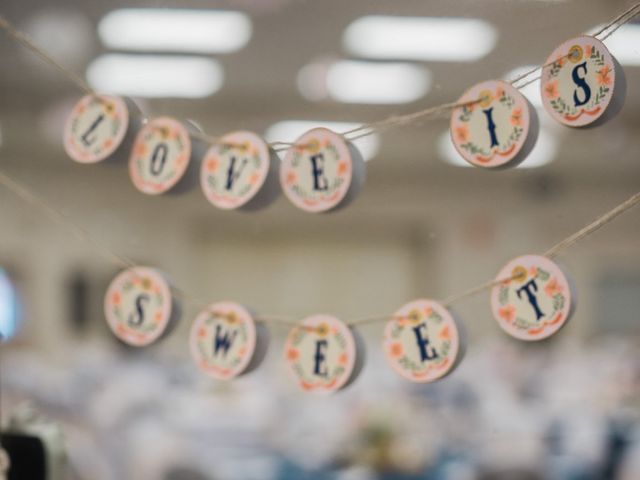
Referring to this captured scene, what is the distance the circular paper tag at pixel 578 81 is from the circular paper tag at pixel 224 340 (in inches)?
13.2

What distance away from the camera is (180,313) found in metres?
0.92

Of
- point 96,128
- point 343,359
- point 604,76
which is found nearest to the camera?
point 604,76

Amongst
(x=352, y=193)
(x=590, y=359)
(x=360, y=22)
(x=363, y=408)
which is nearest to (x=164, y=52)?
(x=363, y=408)

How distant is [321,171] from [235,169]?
88mm

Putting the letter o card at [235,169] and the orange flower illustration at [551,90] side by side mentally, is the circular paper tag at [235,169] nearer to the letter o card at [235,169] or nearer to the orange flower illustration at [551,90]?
the letter o card at [235,169]

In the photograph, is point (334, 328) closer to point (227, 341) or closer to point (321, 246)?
point (227, 341)

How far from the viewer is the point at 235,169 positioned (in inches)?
34.6

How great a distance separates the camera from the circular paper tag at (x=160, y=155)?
900 millimetres

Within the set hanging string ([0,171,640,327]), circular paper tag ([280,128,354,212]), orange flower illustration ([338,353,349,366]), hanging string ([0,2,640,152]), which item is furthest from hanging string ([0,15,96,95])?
orange flower illustration ([338,353,349,366])

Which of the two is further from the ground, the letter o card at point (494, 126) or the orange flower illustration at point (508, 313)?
the letter o card at point (494, 126)

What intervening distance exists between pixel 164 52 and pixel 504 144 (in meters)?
3.30

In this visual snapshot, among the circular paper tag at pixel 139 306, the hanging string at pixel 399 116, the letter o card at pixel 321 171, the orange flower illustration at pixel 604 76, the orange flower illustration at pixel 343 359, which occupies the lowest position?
the orange flower illustration at pixel 343 359

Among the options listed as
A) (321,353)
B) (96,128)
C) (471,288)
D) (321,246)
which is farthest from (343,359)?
(321,246)

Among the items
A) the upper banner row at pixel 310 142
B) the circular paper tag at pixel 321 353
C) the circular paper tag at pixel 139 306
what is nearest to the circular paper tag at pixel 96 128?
the upper banner row at pixel 310 142
